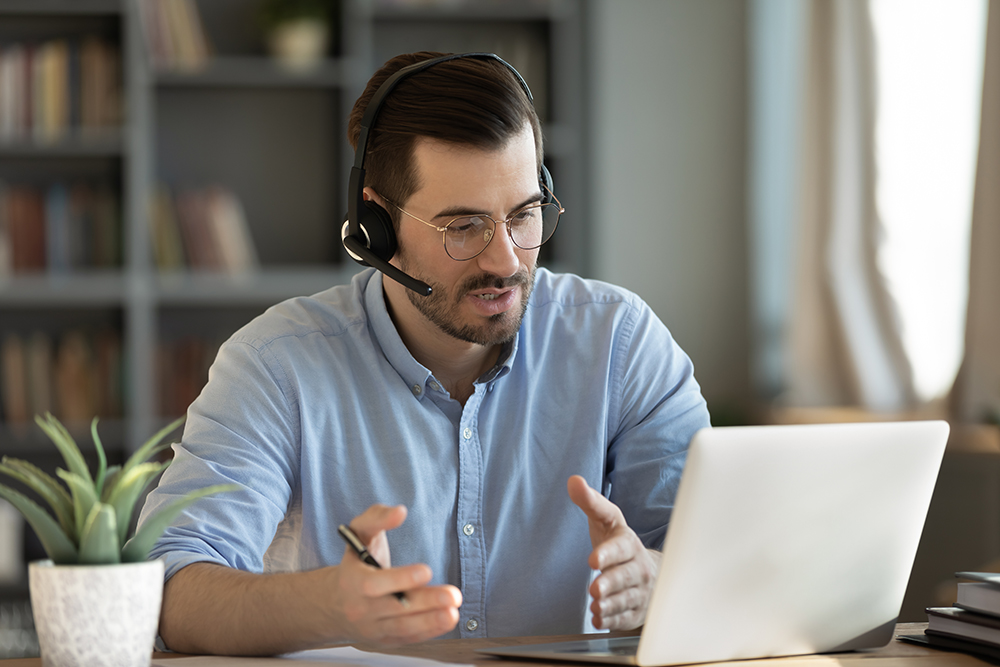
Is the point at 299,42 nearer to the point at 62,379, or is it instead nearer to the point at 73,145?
the point at 73,145

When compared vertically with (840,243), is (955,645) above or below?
below

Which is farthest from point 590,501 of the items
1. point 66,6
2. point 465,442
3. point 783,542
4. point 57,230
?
point 66,6

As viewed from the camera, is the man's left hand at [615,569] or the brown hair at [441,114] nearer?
the man's left hand at [615,569]

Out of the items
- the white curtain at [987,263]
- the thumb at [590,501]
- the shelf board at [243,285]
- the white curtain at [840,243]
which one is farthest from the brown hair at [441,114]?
the shelf board at [243,285]

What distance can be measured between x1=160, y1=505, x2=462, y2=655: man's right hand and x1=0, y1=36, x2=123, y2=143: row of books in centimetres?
248

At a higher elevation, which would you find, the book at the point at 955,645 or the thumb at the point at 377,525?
the thumb at the point at 377,525

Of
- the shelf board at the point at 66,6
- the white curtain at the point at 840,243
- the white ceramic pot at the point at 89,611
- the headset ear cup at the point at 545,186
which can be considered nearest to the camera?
the white ceramic pot at the point at 89,611

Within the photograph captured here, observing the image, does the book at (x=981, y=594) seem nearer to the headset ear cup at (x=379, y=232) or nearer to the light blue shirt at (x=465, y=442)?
the light blue shirt at (x=465, y=442)

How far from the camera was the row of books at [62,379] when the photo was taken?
10.4 feet

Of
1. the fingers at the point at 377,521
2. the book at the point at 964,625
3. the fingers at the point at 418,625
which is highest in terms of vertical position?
the fingers at the point at 377,521

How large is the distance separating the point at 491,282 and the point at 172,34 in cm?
225

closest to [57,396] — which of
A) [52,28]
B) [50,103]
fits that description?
[50,103]

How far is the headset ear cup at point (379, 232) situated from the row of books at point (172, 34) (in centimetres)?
207

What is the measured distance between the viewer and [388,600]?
2.81 feet
